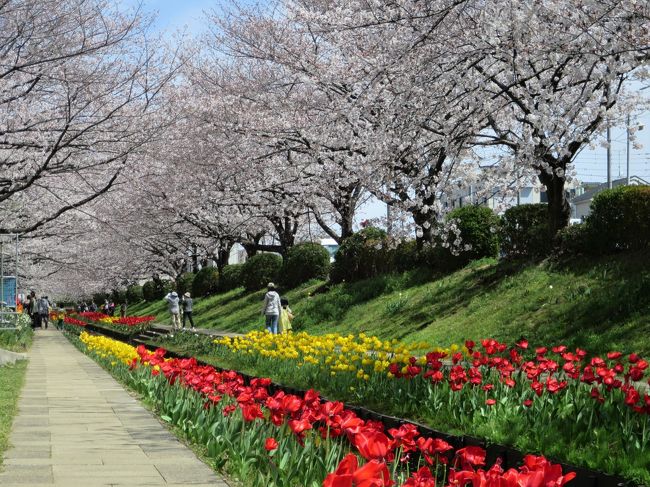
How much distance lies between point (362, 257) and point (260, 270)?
951 centimetres

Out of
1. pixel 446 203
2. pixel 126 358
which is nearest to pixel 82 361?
pixel 126 358

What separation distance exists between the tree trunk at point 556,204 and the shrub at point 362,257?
7.02 metres

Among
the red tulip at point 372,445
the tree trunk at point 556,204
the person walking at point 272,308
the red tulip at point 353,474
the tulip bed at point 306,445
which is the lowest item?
the tulip bed at point 306,445

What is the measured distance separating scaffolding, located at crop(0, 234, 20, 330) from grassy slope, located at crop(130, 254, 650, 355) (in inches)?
318

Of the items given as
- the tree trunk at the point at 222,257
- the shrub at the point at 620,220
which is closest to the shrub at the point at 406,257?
the shrub at the point at 620,220

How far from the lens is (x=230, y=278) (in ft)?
128

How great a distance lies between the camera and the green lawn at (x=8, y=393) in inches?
278

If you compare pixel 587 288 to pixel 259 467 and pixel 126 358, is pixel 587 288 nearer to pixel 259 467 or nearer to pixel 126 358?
pixel 126 358

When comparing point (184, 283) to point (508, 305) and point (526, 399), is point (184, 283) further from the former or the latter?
point (526, 399)

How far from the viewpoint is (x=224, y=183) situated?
28.3 metres

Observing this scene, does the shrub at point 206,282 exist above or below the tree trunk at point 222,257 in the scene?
below

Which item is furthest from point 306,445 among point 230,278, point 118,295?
point 118,295

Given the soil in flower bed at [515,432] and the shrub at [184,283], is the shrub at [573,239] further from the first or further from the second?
the shrub at [184,283]

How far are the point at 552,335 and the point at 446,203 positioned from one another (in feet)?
11.6
